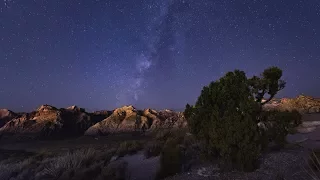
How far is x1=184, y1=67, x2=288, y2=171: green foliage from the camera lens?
11.5 metres

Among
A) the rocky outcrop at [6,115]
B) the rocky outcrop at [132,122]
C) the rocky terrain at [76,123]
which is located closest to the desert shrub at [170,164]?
the rocky terrain at [76,123]

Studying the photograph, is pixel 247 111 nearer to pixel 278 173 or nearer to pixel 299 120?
pixel 278 173

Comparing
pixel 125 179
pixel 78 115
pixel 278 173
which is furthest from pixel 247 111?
pixel 78 115

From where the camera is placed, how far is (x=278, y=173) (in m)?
10.8

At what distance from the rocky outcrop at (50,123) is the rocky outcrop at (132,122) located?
379 cm

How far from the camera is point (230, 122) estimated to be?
457 inches

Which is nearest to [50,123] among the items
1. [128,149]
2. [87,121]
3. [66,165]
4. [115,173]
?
[87,121]

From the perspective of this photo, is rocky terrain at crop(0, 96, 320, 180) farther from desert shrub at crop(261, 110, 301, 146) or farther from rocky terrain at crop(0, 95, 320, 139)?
desert shrub at crop(261, 110, 301, 146)

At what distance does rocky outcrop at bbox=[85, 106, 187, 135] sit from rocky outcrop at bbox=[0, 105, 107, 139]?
379 cm

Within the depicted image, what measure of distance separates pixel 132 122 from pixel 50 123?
13.5 meters

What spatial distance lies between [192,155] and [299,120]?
17.3 feet

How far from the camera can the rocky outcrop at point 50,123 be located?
162ft

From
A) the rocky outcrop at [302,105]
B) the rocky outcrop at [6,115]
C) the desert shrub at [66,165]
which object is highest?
the rocky outcrop at [6,115]

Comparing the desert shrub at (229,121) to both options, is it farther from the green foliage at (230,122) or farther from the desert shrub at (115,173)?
the desert shrub at (115,173)
